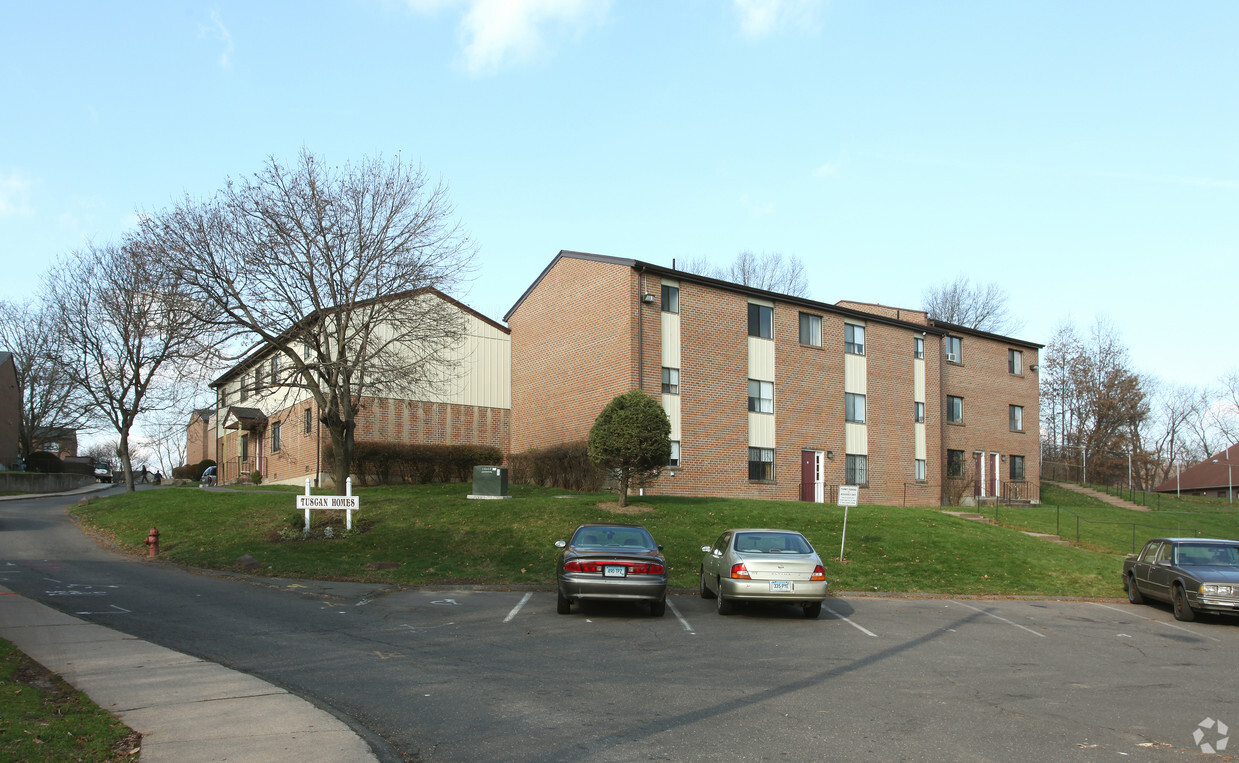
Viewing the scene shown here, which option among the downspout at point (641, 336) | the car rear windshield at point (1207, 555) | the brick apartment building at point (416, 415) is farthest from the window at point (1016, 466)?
the car rear windshield at point (1207, 555)

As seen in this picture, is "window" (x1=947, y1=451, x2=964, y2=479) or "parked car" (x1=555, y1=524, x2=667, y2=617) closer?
→ "parked car" (x1=555, y1=524, x2=667, y2=617)

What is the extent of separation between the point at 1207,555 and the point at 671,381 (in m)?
17.5

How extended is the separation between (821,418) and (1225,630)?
20762 mm

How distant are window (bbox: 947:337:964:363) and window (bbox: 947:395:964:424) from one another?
1831 mm

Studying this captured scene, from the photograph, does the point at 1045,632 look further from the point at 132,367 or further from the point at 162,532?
the point at 132,367

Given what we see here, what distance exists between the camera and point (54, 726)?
21.1 ft

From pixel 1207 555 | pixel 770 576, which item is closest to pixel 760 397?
pixel 1207 555

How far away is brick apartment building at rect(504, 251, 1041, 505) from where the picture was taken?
3111cm

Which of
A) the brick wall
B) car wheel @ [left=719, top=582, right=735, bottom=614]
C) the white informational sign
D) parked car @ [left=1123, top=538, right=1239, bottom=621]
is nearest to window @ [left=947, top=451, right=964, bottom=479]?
the brick wall

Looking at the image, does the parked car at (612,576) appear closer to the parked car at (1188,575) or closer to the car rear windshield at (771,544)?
the car rear windshield at (771,544)

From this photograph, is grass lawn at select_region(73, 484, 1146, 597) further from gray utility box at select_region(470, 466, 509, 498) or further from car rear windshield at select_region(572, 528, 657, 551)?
car rear windshield at select_region(572, 528, 657, 551)

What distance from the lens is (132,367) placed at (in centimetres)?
3772

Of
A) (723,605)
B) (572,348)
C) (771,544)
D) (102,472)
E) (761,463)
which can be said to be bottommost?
(102,472)

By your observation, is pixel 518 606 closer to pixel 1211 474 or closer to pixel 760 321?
pixel 760 321
